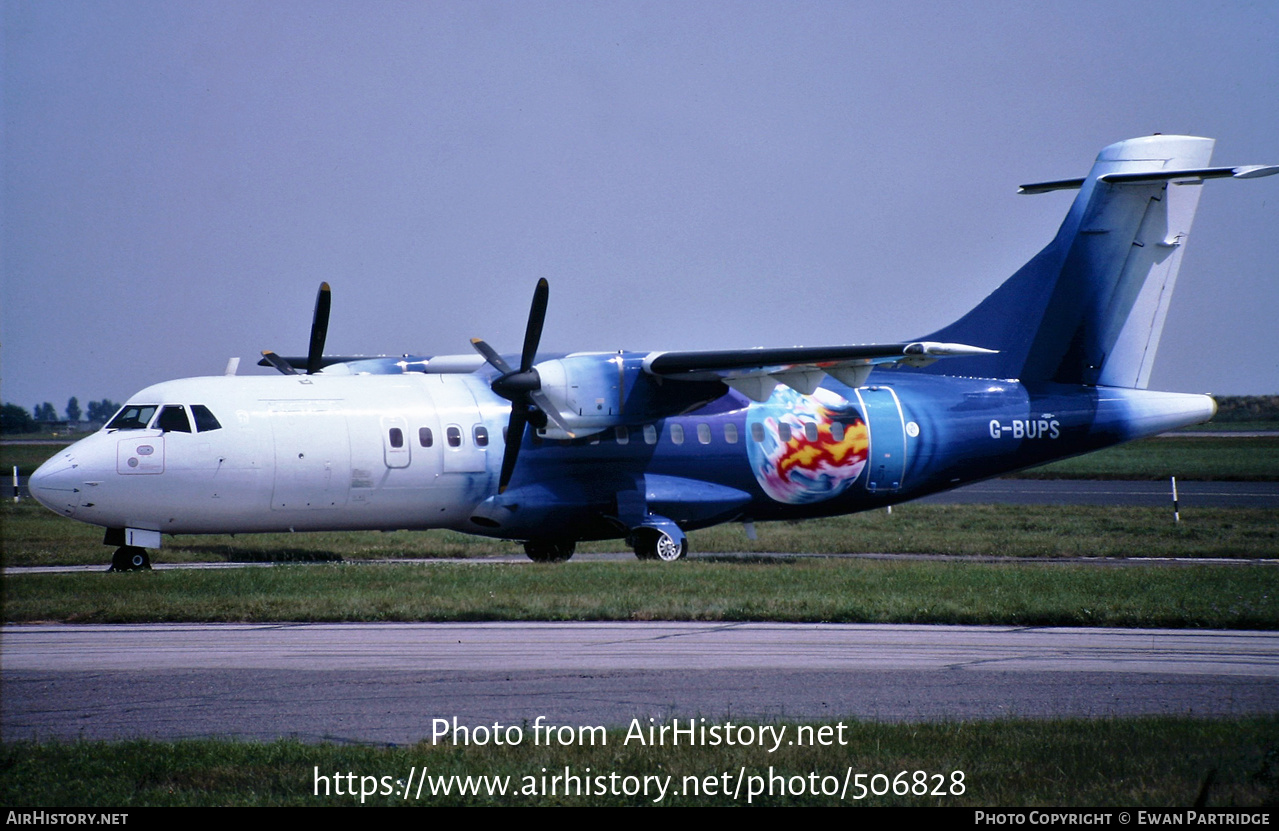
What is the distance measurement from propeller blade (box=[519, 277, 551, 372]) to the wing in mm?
1911

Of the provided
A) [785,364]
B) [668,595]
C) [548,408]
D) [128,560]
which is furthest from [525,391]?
[128,560]

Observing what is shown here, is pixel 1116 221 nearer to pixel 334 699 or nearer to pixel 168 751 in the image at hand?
pixel 334 699

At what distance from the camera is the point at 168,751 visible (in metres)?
8.55

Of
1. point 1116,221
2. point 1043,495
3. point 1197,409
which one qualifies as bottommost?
point 1043,495

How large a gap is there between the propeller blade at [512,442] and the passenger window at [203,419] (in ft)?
15.1

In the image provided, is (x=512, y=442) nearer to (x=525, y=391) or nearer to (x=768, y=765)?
(x=525, y=391)

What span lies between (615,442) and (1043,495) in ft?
77.4

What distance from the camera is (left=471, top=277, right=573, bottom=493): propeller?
2080cm

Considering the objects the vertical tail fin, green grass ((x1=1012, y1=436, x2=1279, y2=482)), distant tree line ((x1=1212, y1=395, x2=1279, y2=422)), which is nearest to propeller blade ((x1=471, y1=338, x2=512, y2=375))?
the vertical tail fin

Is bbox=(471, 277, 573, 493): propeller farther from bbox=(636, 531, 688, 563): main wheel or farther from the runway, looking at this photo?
the runway

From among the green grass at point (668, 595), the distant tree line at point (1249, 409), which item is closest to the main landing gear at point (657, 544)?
the green grass at point (668, 595)

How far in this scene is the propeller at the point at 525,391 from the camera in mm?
20797

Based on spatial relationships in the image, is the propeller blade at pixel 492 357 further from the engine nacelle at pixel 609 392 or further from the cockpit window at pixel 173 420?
the cockpit window at pixel 173 420

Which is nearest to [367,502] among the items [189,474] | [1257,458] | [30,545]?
[189,474]
